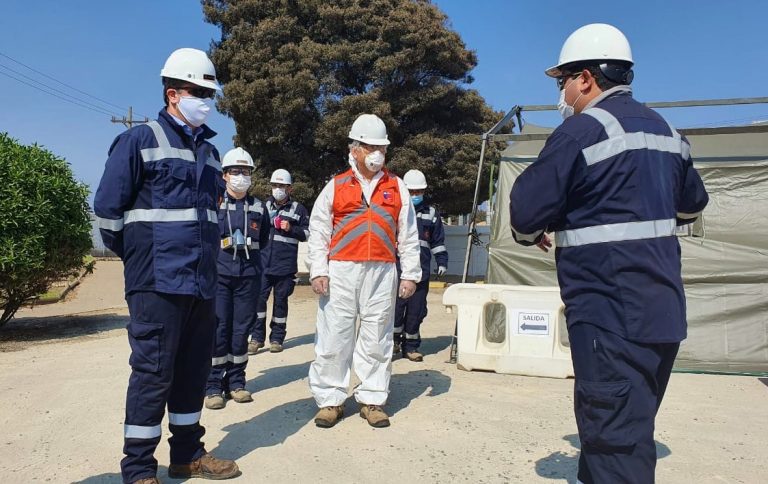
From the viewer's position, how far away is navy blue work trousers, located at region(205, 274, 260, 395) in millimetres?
5176

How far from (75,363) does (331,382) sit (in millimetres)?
3662

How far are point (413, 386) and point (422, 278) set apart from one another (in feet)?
5.37

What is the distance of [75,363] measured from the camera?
6.60 meters

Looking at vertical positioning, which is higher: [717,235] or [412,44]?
[412,44]

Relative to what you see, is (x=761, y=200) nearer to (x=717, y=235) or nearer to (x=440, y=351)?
(x=717, y=235)

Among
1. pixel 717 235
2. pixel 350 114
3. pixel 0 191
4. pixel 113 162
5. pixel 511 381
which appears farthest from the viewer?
pixel 350 114

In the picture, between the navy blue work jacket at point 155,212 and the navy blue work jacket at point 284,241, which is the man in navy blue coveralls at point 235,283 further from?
the navy blue work jacket at point 284,241

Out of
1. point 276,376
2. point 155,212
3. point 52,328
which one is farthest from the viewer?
point 52,328

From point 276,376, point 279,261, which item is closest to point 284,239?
point 279,261

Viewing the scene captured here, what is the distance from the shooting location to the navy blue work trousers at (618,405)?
2.20 m

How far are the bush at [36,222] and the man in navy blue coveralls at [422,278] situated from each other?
4949 millimetres

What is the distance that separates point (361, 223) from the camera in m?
4.72

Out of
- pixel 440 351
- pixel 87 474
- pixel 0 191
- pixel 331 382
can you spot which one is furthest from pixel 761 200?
pixel 0 191

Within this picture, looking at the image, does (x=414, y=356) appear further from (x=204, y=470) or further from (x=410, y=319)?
(x=204, y=470)
